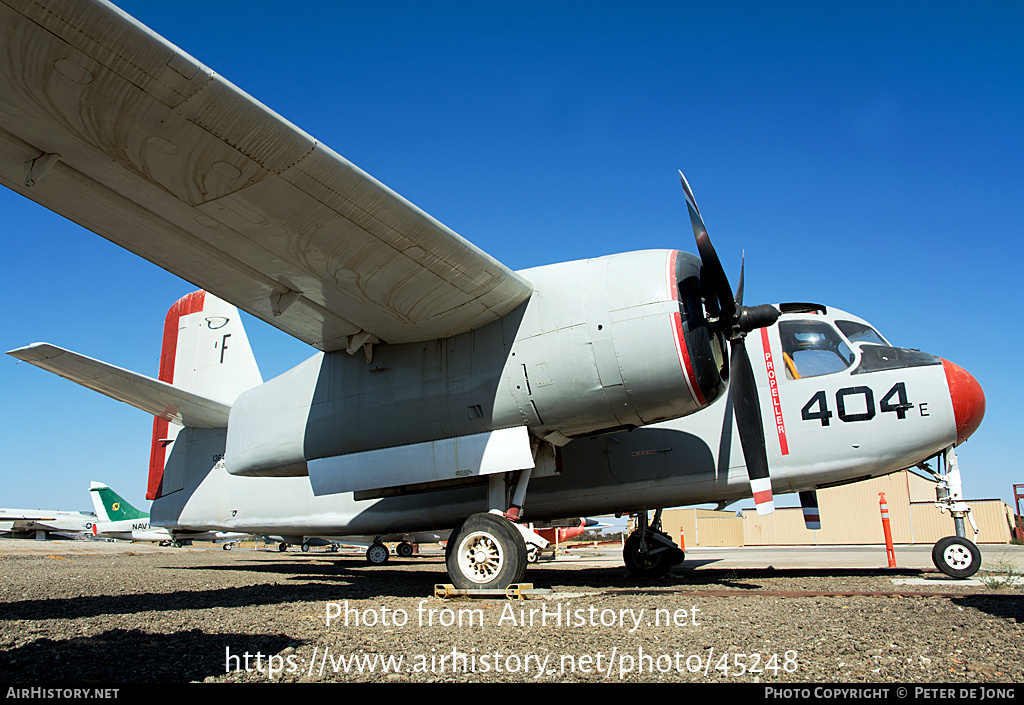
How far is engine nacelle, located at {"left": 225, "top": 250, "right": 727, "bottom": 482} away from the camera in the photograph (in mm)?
6812

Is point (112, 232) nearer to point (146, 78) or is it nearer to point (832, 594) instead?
point (146, 78)

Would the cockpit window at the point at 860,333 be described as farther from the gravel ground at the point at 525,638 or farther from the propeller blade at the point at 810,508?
the gravel ground at the point at 525,638

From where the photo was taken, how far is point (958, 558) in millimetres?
8578

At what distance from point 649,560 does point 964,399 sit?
530cm

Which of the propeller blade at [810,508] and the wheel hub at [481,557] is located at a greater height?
the propeller blade at [810,508]

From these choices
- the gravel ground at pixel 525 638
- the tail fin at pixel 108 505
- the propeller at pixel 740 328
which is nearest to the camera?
the gravel ground at pixel 525 638

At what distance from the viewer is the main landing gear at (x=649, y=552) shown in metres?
10.7

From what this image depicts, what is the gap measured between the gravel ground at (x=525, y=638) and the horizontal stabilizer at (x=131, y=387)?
9.92 ft

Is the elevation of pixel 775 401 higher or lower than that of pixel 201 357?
lower

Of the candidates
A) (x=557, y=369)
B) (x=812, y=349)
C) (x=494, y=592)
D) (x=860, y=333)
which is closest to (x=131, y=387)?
(x=494, y=592)

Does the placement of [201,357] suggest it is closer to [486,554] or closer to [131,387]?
[131,387]

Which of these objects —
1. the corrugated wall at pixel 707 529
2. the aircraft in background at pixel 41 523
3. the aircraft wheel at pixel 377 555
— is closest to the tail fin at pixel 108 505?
the aircraft in background at pixel 41 523

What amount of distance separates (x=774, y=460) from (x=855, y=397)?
142 cm

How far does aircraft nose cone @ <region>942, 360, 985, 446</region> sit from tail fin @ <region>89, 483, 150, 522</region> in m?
48.7
